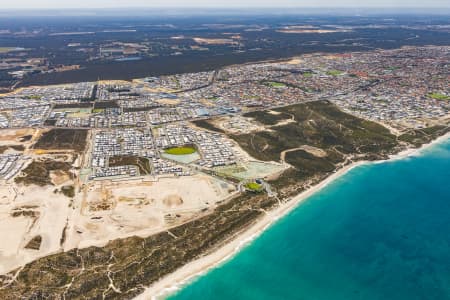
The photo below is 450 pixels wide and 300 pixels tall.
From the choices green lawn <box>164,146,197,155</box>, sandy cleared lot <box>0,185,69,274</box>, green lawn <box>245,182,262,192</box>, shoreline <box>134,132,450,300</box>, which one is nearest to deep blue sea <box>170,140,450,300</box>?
shoreline <box>134,132,450,300</box>

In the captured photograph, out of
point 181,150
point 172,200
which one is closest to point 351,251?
point 172,200

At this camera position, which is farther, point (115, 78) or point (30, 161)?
point (115, 78)

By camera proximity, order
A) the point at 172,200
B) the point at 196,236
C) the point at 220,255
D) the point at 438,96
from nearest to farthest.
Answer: the point at 220,255 → the point at 196,236 → the point at 172,200 → the point at 438,96

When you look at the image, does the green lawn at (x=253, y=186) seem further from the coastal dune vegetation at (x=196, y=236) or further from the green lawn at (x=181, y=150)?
the green lawn at (x=181, y=150)

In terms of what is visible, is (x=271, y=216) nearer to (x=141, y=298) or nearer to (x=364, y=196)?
(x=364, y=196)

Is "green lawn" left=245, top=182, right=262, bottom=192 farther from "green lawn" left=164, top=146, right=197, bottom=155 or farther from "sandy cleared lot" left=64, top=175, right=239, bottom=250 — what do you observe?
"green lawn" left=164, top=146, right=197, bottom=155

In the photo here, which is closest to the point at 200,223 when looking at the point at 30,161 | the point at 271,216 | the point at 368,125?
the point at 271,216

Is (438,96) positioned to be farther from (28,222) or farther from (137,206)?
(28,222)
